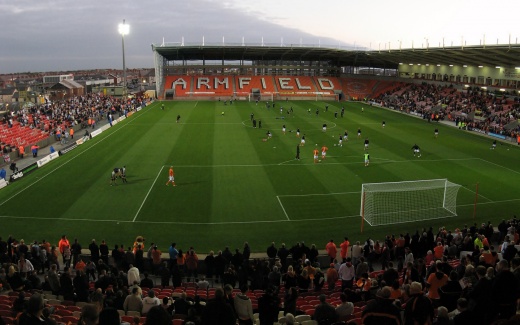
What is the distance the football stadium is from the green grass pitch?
0.12 m

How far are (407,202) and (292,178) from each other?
790cm

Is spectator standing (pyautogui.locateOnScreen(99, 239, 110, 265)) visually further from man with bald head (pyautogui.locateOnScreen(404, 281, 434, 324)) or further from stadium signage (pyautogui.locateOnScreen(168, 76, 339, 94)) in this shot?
stadium signage (pyautogui.locateOnScreen(168, 76, 339, 94))

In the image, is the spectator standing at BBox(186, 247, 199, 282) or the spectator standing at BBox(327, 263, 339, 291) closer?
the spectator standing at BBox(327, 263, 339, 291)

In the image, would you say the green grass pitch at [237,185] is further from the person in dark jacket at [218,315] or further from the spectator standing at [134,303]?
the person in dark jacket at [218,315]

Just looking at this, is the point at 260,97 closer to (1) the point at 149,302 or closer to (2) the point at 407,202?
(2) the point at 407,202

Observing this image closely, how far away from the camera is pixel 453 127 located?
52.7 metres

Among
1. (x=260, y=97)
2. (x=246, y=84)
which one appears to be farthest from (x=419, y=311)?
(x=246, y=84)

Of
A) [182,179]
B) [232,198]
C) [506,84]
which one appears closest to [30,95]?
[182,179]

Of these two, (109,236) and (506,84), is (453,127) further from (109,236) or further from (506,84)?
(109,236)

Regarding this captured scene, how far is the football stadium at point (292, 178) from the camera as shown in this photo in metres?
18.7

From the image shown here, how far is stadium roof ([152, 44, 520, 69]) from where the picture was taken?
55250mm

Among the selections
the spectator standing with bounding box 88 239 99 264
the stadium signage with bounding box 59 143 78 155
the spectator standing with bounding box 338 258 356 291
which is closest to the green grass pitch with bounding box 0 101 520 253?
the stadium signage with bounding box 59 143 78 155

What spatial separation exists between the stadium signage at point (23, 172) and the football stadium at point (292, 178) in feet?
0.58

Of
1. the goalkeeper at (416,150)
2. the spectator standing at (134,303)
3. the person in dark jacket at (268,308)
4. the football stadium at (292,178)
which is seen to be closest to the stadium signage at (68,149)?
the football stadium at (292,178)
